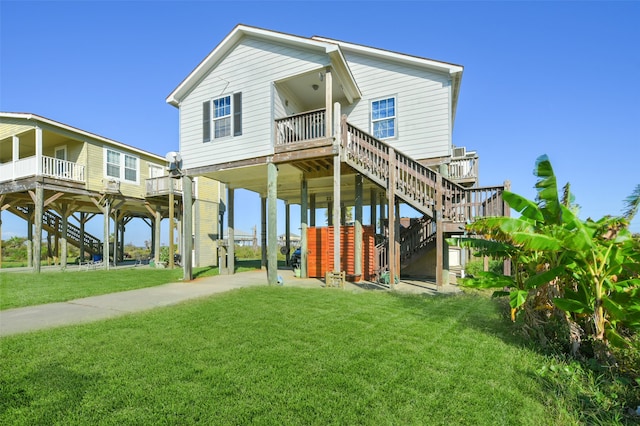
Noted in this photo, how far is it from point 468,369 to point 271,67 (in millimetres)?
9908

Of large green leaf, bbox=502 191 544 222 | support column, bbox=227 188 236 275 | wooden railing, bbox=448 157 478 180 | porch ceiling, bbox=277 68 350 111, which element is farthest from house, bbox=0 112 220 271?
large green leaf, bbox=502 191 544 222

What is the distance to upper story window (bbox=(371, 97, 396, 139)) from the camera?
1073cm

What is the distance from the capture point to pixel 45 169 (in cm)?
1402

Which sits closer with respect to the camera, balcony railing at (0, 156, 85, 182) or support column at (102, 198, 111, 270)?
balcony railing at (0, 156, 85, 182)

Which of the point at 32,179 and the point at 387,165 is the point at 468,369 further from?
the point at 32,179

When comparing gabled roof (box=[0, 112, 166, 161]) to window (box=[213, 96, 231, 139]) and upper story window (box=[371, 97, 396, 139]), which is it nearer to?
window (box=[213, 96, 231, 139])

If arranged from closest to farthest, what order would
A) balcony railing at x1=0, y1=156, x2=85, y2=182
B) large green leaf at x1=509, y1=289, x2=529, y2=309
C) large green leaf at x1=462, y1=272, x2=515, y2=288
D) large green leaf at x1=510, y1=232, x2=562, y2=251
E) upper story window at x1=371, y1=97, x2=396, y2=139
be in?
large green leaf at x1=510, y1=232, x2=562, y2=251, large green leaf at x1=509, y1=289, x2=529, y2=309, large green leaf at x1=462, y1=272, x2=515, y2=288, upper story window at x1=371, y1=97, x2=396, y2=139, balcony railing at x1=0, y1=156, x2=85, y2=182

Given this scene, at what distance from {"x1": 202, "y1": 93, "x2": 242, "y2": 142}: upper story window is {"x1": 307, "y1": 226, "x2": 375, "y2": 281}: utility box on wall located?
494 cm

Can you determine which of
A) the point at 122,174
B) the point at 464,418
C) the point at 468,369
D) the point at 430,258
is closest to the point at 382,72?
the point at 430,258

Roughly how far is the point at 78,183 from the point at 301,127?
13.6 meters

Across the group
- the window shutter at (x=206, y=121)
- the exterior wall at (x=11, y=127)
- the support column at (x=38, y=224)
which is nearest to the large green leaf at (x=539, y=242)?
the window shutter at (x=206, y=121)

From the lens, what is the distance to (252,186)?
1490 cm

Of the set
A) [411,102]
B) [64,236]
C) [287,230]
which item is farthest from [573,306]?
[64,236]

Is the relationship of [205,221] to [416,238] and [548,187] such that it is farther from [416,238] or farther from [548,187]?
[548,187]
